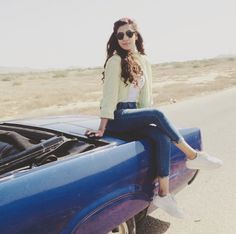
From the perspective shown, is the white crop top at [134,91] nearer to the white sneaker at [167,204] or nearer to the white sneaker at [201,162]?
the white sneaker at [201,162]

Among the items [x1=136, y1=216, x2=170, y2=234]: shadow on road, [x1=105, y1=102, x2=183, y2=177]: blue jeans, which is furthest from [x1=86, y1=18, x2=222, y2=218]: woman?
[x1=136, y1=216, x2=170, y2=234]: shadow on road

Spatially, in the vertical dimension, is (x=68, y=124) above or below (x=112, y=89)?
below

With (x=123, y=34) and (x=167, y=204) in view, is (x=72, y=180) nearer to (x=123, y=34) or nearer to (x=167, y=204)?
(x=167, y=204)

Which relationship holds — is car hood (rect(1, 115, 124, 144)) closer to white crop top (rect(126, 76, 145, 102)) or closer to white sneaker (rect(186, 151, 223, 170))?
white crop top (rect(126, 76, 145, 102))

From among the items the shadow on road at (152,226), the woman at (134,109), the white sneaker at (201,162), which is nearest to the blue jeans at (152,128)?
the woman at (134,109)

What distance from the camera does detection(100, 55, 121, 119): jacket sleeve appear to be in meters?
3.86

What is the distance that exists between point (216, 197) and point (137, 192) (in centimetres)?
226

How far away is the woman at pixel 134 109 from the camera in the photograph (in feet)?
12.3

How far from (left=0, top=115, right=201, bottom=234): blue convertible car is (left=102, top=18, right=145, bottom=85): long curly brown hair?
0.53 metres

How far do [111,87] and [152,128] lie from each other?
478 mm

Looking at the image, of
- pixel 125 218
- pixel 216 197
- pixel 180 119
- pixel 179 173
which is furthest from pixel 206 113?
pixel 125 218

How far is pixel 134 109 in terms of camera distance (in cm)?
392

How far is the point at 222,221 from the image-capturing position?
471 cm

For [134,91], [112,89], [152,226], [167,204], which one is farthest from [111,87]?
[152,226]
